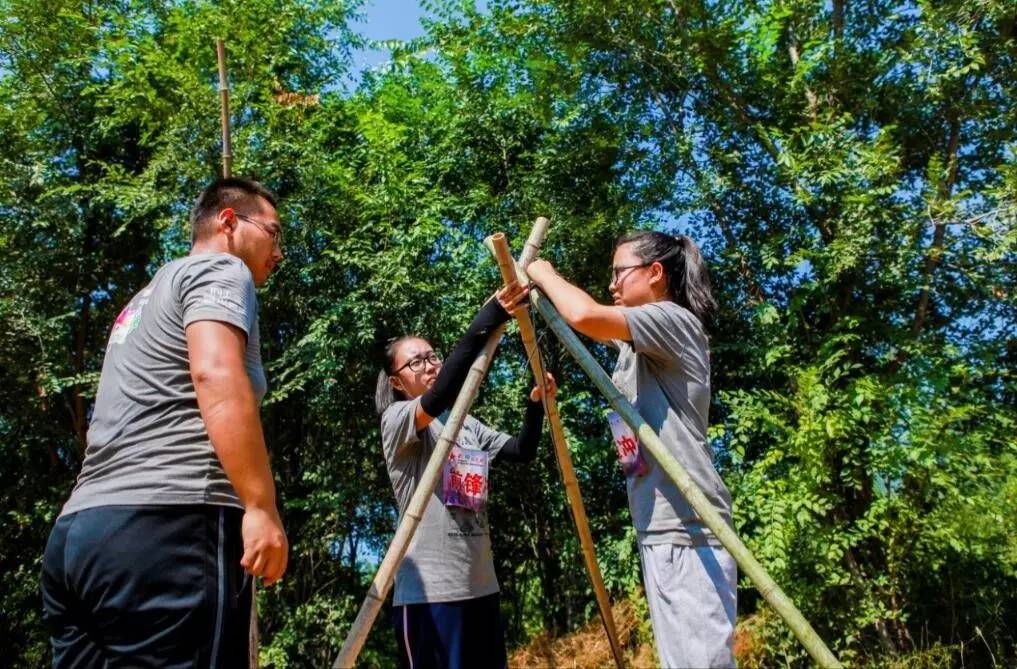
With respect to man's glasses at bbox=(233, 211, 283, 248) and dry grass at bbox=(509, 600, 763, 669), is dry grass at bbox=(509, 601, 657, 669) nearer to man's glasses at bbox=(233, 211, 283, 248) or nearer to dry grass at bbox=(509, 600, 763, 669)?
dry grass at bbox=(509, 600, 763, 669)

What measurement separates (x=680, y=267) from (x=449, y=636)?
4.66 ft

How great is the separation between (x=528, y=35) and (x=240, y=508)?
536cm

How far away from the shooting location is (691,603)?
1.81 meters

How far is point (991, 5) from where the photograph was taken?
5.05m

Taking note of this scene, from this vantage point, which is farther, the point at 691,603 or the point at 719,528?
the point at 719,528

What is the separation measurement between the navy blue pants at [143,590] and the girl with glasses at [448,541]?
3.54 ft

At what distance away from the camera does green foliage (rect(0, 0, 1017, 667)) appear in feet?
15.9

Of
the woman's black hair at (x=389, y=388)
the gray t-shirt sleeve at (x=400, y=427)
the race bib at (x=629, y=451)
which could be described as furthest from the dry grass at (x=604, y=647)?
the race bib at (x=629, y=451)

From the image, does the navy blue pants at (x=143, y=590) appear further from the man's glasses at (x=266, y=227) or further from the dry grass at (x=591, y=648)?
the dry grass at (x=591, y=648)

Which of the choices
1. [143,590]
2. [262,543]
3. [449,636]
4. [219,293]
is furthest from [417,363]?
[143,590]

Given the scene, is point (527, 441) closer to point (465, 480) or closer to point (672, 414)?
point (465, 480)

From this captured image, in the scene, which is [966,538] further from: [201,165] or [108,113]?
[108,113]

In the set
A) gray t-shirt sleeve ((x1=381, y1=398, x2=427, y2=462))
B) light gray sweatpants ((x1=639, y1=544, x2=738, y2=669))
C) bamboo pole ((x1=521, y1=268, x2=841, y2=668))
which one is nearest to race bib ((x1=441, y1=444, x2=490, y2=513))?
gray t-shirt sleeve ((x1=381, y1=398, x2=427, y2=462))

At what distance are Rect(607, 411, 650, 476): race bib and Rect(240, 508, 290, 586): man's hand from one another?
96 cm
